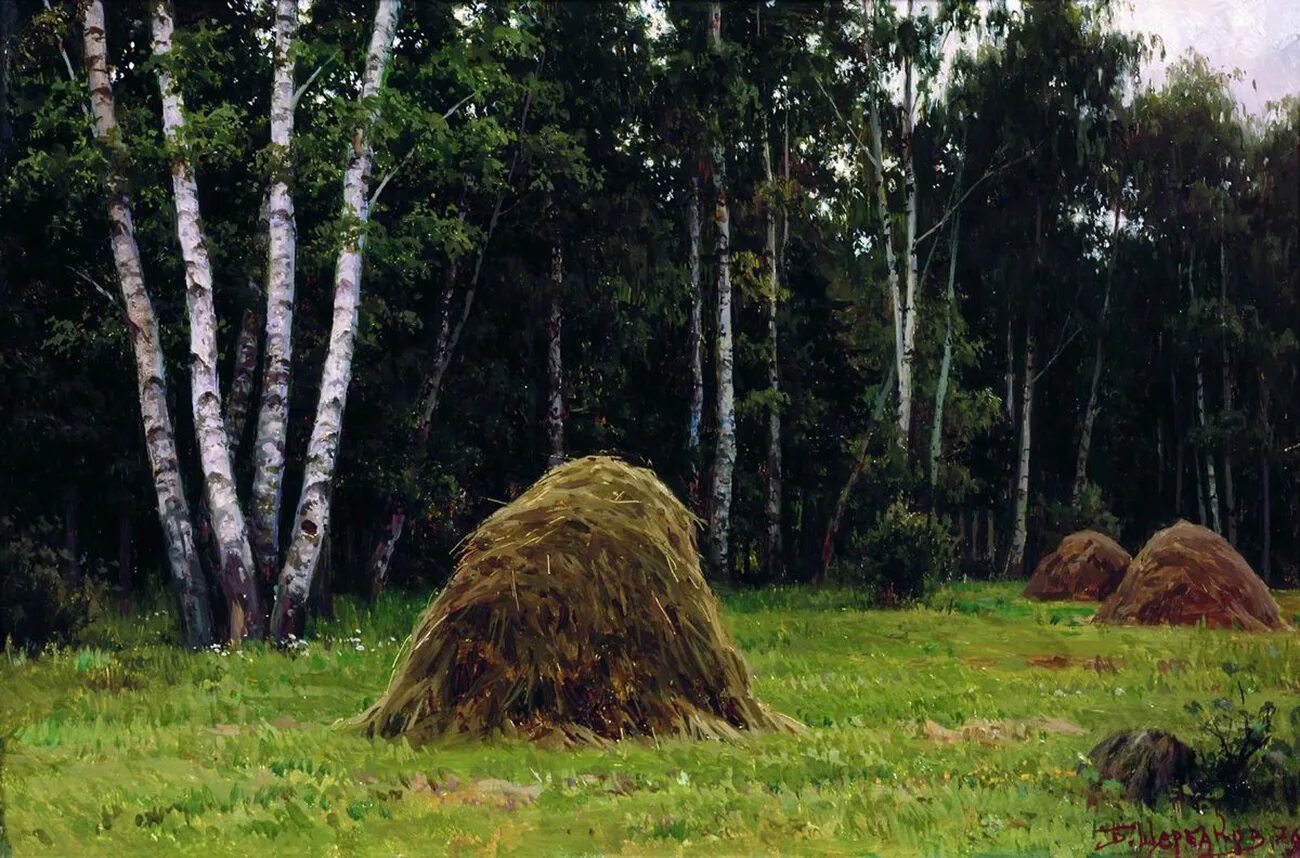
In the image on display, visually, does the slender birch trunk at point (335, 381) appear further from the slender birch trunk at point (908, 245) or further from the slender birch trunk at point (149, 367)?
the slender birch trunk at point (908, 245)

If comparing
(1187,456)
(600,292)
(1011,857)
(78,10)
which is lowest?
(1011,857)

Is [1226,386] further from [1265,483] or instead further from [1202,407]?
[1265,483]

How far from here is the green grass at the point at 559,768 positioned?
27.9 ft

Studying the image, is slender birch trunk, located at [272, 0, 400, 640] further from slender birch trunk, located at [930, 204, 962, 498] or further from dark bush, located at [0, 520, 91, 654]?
slender birch trunk, located at [930, 204, 962, 498]

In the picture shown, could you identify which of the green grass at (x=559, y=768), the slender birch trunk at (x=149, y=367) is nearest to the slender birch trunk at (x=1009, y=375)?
the green grass at (x=559, y=768)

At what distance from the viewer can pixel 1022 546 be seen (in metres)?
44.2

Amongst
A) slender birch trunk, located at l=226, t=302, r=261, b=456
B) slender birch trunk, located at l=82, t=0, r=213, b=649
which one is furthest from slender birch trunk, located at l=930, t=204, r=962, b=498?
slender birch trunk, located at l=82, t=0, r=213, b=649

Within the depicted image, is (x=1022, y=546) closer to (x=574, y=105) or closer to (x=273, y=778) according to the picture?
(x=574, y=105)

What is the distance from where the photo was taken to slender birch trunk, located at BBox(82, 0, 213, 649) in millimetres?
19844

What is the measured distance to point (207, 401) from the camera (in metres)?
20.0

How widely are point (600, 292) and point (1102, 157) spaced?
15.2m

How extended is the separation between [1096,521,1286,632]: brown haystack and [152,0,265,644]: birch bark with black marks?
498 inches

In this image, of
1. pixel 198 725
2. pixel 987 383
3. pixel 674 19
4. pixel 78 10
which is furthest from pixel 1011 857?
pixel 987 383
